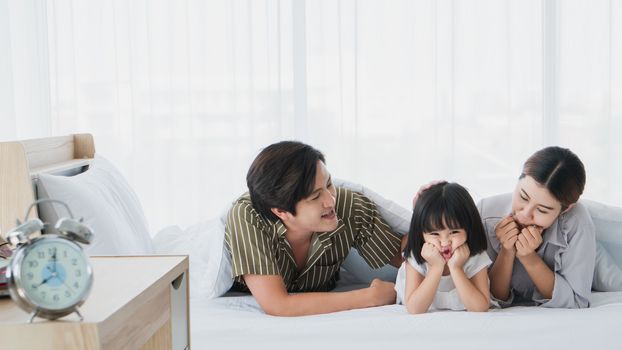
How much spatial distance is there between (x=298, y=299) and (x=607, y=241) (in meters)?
0.85

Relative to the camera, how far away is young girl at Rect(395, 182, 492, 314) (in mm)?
1856

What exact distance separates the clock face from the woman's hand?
121cm

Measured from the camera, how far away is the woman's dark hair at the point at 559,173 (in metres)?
1.86

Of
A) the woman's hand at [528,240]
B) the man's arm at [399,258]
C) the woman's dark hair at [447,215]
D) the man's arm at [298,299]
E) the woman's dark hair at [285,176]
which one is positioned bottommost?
the man's arm at [298,299]

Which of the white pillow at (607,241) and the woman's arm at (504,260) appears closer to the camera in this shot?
the woman's arm at (504,260)

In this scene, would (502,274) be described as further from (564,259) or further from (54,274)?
(54,274)

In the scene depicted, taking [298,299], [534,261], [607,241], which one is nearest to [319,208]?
[298,299]

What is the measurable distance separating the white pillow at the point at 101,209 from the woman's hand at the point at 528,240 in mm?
979

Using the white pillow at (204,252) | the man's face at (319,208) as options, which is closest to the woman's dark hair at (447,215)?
the man's face at (319,208)

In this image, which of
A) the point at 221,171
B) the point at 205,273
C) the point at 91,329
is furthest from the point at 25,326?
the point at 221,171

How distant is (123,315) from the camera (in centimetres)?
105

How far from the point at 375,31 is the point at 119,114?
1.30 metres

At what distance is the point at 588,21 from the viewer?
3820 mm

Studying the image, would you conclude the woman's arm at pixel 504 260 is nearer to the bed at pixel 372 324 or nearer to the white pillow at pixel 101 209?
the bed at pixel 372 324
